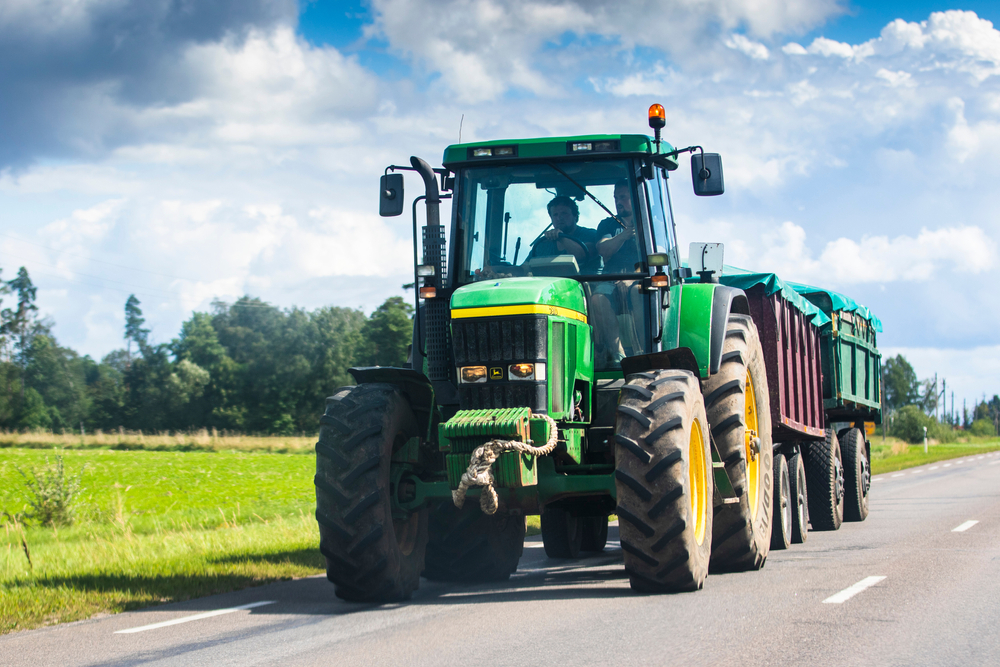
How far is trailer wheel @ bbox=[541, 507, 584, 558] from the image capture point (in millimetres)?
10930

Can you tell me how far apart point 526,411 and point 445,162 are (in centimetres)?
244

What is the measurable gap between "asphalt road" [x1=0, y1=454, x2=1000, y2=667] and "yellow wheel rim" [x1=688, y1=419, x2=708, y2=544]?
0.49 meters

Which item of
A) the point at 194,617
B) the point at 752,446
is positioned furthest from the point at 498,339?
the point at 752,446

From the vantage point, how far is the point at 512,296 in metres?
7.67

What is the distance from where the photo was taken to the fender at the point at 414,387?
8586 mm

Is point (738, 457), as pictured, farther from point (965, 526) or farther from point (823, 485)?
point (965, 526)

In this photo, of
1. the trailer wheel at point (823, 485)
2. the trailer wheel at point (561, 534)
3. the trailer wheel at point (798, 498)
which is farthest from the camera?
the trailer wheel at point (823, 485)

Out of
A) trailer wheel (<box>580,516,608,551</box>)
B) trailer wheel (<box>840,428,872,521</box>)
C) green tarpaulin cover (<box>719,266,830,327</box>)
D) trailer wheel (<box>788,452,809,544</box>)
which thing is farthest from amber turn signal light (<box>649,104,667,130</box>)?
trailer wheel (<box>840,428,872,521</box>)

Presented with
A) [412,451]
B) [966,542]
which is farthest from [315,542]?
[966,542]

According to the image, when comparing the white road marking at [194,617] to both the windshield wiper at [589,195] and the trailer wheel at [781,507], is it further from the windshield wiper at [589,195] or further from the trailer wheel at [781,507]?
the trailer wheel at [781,507]

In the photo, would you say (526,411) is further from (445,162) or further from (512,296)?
(445,162)

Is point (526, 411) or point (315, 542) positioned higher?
point (526, 411)

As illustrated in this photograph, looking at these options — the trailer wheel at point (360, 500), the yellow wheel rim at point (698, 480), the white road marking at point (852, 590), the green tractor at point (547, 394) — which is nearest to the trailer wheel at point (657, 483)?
the green tractor at point (547, 394)

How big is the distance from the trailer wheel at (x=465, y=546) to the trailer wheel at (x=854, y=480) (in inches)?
316
